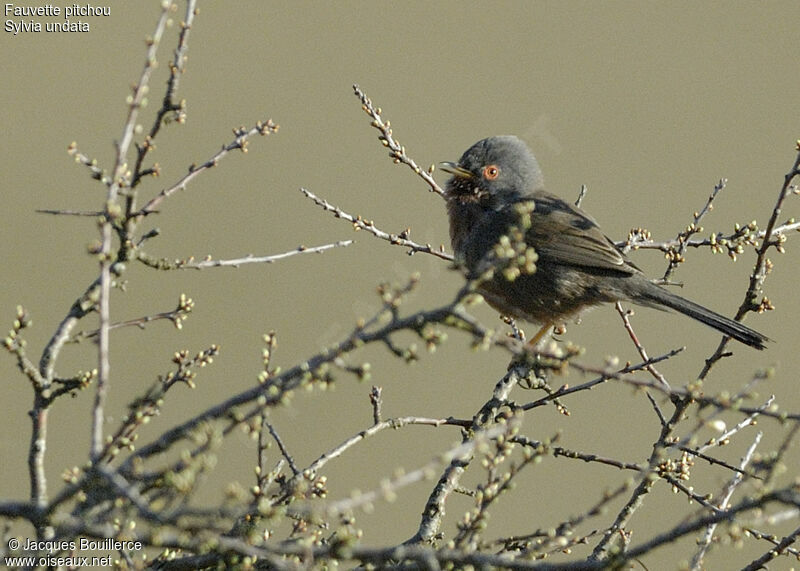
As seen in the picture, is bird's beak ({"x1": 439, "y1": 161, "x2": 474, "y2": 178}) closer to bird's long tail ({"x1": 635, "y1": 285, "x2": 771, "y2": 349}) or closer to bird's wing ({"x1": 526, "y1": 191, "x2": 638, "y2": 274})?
bird's wing ({"x1": 526, "y1": 191, "x2": 638, "y2": 274})

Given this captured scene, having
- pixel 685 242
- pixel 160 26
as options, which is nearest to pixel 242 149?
pixel 160 26

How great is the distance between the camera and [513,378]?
13.9 feet

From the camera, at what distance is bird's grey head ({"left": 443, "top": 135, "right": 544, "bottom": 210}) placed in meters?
5.73

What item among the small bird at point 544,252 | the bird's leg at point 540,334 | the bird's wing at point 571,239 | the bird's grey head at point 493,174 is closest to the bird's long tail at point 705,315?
the small bird at point 544,252

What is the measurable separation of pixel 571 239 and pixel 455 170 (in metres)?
0.96

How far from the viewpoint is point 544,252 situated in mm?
5234

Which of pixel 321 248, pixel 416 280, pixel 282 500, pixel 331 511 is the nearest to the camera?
pixel 331 511

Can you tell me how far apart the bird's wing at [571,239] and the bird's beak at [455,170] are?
0.52 metres

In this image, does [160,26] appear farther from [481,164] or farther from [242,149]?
[481,164]

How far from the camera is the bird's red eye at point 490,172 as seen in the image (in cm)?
579

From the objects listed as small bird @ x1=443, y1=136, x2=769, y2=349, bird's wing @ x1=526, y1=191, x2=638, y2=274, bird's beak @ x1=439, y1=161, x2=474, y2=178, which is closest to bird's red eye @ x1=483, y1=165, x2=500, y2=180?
small bird @ x1=443, y1=136, x2=769, y2=349

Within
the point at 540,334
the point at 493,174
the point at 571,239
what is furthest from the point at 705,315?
the point at 493,174

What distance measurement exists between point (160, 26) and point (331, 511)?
1.44 meters

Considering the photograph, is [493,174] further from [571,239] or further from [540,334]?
[540,334]
